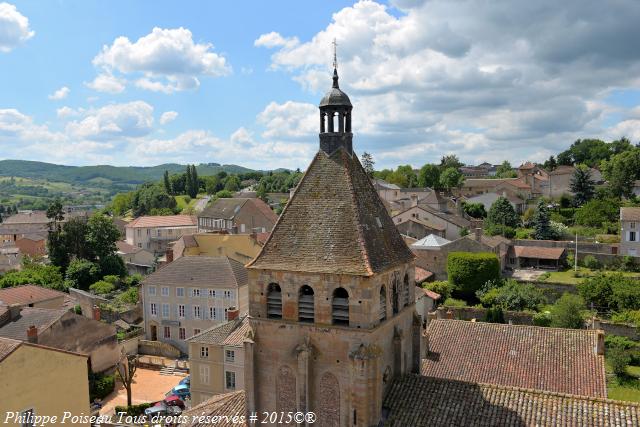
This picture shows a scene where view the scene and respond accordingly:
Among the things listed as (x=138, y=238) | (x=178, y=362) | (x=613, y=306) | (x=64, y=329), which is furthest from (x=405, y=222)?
(x=138, y=238)

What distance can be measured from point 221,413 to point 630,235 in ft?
198

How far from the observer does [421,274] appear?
198 ft

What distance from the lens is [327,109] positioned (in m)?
19.5

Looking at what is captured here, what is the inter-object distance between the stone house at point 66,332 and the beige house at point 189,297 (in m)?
7.93

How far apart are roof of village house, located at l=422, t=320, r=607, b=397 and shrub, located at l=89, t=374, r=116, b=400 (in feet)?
89.4

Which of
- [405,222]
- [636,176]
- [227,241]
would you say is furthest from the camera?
[636,176]

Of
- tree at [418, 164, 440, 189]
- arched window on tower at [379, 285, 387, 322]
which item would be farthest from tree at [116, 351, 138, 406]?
tree at [418, 164, 440, 189]

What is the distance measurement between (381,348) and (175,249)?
55961 millimetres

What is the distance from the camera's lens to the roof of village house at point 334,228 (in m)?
17.7

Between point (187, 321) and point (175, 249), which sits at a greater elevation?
point (175, 249)

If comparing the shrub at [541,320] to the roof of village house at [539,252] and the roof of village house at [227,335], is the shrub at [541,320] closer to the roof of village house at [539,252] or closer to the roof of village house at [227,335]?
the roof of village house at [539,252]

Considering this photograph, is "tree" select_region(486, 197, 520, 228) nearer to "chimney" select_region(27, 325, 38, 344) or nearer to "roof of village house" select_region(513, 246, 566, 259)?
"roof of village house" select_region(513, 246, 566, 259)

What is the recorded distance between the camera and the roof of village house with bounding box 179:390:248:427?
19219 millimetres

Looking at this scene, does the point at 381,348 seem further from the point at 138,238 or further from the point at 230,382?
the point at 138,238
